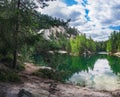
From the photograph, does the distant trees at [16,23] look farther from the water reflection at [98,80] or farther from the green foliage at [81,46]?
the green foliage at [81,46]

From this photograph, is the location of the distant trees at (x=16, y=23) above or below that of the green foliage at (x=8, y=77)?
above

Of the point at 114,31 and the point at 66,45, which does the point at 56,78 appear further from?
the point at 66,45

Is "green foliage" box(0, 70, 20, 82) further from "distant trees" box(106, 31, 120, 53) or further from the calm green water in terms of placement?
"distant trees" box(106, 31, 120, 53)

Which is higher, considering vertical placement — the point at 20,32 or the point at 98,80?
the point at 20,32

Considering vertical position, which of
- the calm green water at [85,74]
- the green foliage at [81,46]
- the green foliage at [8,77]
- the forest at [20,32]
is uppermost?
the forest at [20,32]

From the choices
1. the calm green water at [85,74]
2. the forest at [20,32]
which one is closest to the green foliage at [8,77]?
the forest at [20,32]

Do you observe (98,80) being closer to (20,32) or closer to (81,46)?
(20,32)

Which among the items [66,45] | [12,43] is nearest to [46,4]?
[12,43]

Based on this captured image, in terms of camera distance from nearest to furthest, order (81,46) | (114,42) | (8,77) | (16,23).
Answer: (8,77) < (16,23) < (114,42) < (81,46)

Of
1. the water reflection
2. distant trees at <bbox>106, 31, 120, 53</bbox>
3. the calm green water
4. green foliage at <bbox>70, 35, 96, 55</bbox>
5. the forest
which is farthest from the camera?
green foliage at <bbox>70, 35, 96, 55</bbox>

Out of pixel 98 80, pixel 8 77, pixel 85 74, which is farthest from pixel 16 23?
pixel 85 74

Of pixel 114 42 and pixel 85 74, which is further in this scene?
pixel 114 42

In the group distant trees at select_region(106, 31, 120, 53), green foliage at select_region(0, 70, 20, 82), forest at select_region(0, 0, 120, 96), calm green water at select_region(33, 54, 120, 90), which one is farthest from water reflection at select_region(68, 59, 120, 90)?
distant trees at select_region(106, 31, 120, 53)

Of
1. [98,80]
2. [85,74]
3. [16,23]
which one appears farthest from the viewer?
[85,74]
